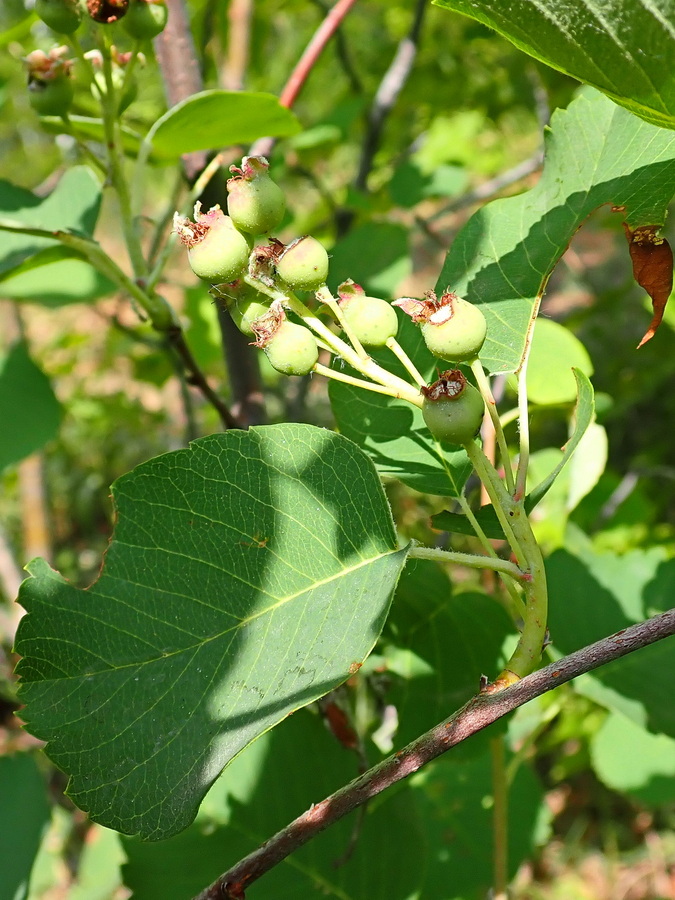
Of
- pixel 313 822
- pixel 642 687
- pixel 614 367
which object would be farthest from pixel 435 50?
pixel 313 822

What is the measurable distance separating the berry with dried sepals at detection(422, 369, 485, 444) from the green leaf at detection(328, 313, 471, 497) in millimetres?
191

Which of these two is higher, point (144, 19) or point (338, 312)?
point (144, 19)

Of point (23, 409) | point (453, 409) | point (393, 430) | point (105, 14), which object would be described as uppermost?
point (105, 14)

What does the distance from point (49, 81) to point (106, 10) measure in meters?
0.17

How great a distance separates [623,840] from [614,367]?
1806 mm

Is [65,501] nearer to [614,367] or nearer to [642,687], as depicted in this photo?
[614,367]

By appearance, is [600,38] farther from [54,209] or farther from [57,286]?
[57,286]

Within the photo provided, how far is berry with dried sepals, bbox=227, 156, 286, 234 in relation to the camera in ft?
2.37

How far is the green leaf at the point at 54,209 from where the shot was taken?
126 centimetres

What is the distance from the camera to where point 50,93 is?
1137 mm

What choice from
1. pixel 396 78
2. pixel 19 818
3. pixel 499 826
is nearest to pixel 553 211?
pixel 499 826

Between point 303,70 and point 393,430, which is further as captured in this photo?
point 303,70

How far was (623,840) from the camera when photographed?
2994 millimetres

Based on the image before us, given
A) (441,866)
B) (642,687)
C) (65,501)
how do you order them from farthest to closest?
(65,501)
(441,866)
(642,687)
